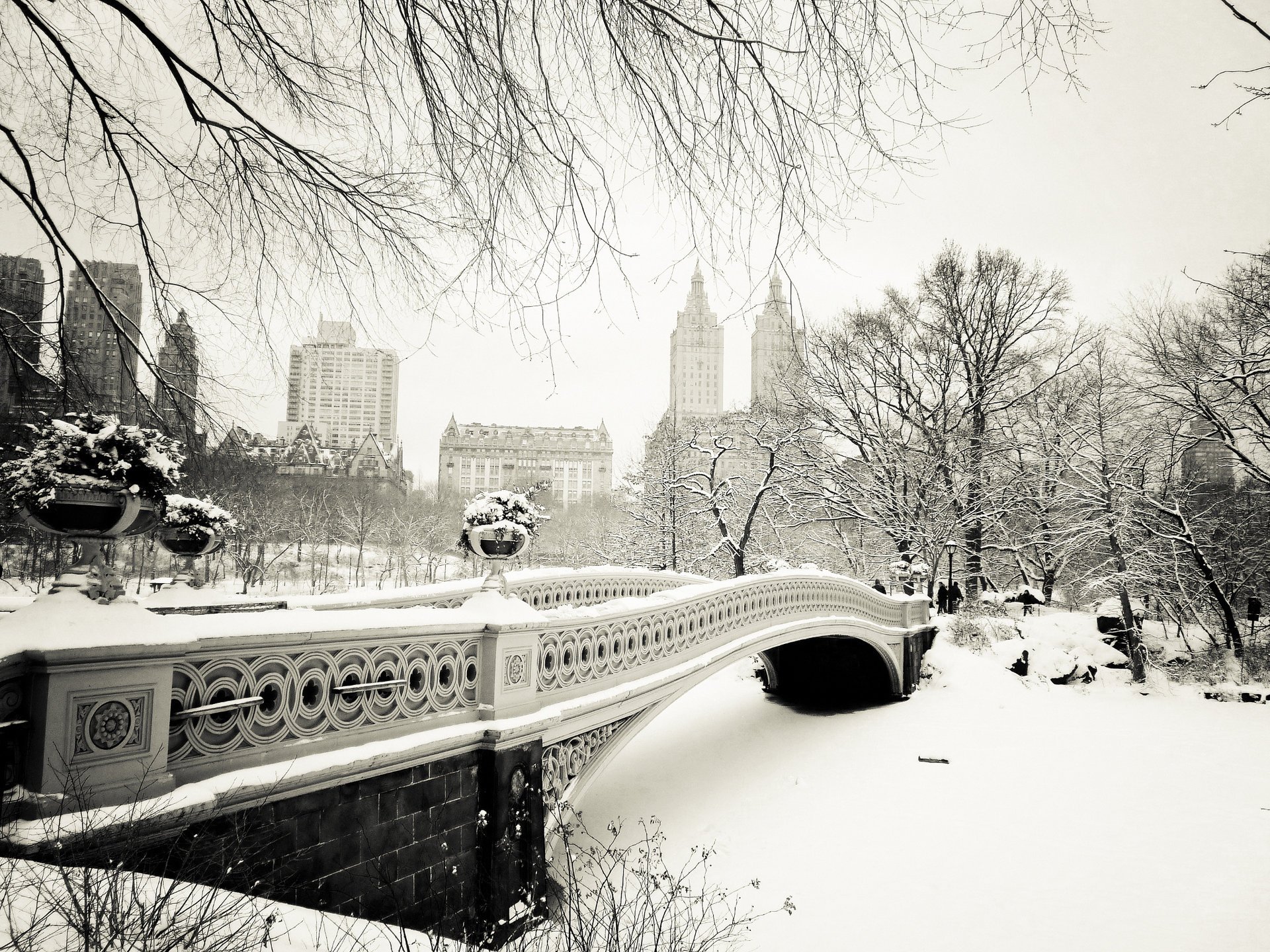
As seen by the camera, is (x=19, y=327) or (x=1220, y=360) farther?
(x=1220, y=360)

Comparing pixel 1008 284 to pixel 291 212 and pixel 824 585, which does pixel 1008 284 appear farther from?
pixel 291 212

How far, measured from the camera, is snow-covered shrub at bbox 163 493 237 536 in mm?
6641

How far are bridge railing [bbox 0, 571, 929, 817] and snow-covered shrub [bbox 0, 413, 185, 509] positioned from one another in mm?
533

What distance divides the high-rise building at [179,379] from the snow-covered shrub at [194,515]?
8.76 feet

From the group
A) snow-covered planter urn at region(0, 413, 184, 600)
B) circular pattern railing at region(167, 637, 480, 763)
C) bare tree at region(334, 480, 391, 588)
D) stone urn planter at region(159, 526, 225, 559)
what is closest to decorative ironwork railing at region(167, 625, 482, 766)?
circular pattern railing at region(167, 637, 480, 763)

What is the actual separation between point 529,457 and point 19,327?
58.7 meters

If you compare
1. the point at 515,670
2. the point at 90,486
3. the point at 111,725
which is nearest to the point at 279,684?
the point at 111,725

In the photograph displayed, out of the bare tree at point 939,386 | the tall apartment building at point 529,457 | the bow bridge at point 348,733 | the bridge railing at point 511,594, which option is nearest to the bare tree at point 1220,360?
the bare tree at point 939,386

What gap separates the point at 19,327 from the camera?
3879 millimetres

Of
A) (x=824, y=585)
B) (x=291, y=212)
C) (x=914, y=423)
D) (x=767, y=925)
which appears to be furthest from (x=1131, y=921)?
(x=914, y=423)

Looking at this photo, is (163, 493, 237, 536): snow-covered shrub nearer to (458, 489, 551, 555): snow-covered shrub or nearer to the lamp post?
(458, 489, 551, 555): snow-covered shrub

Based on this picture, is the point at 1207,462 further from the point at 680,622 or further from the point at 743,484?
the point at 680,622

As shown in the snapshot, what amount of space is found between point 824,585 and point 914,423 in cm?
1049

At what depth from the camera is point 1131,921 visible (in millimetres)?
7016
